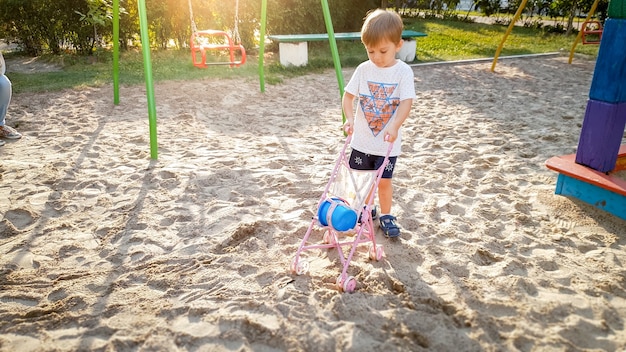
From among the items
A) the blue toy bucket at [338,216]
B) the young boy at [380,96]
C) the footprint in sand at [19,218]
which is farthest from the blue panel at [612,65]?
the footprint in sand at [19,218]

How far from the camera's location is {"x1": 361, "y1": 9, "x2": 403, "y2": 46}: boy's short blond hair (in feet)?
7.51

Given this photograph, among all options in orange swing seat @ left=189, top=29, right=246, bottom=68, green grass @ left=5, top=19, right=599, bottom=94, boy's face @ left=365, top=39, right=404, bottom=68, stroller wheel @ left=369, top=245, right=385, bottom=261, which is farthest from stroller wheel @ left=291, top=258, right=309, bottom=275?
green grass @ left=5, top=19, right=599, bottom=94

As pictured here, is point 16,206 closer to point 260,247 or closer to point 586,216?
point 260,247

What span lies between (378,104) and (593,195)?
1838 millimetres

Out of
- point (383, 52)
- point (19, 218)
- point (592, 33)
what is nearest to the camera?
point (383, 52)

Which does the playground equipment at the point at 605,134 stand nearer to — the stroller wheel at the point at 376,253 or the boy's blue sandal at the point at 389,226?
the boy's blue sandal at the point at 389,226

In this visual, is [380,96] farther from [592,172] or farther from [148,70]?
[148,70]

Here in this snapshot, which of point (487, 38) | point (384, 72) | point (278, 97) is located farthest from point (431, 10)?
point (384, 72)

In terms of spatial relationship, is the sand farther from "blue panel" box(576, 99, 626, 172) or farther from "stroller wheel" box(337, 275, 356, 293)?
"blue panel" box(576, 99, 626, 172)

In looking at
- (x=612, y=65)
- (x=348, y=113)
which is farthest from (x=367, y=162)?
(x=612, y=65)

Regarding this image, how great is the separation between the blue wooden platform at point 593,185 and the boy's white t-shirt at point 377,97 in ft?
5.06

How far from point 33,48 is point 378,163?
9115 mm

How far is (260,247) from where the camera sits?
9.18ft

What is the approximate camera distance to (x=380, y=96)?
2588 mm
